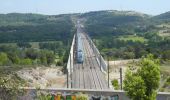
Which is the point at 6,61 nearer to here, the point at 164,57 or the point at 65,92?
the point at 164,57

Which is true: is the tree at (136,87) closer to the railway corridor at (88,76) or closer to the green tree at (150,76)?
the green tree at (150,76)

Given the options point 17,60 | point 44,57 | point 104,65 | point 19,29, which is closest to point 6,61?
point 17,60

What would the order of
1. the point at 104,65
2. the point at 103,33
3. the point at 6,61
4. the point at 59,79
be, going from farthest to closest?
the point at 103,33 < the point at 6,61 < the point at 104,65 < the point at 59,79

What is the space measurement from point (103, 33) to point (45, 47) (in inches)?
1892

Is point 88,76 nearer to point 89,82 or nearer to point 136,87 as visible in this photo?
point 89,82

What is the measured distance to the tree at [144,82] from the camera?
661 inches

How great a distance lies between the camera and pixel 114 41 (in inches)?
5010

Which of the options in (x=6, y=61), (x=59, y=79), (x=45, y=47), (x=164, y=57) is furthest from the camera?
(x=45, y=47)

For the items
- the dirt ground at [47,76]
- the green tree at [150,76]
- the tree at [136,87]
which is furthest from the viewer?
the dirt ground at [47,76]

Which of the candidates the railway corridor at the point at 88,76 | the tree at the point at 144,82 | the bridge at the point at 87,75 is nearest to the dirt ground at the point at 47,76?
the bridge at the point at 87,75

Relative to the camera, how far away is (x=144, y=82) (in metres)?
17.0

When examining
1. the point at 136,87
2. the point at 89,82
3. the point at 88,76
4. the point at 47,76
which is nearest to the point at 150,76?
the point at 136,87

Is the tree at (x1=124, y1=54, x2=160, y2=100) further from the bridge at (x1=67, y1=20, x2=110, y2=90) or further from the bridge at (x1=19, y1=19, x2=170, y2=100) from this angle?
the bridge at (x1=67, y1=20, x2=110, y2=90)

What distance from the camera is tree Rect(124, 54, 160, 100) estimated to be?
16797 millimetres
